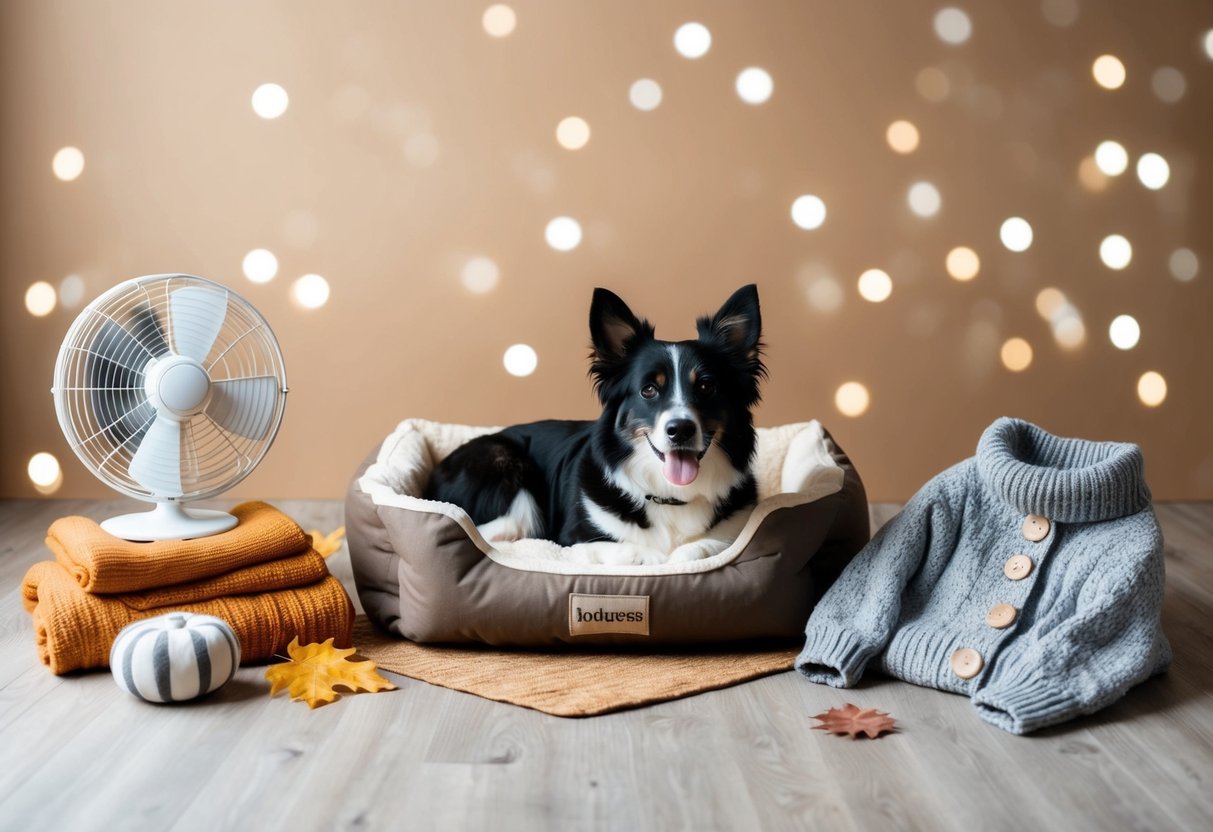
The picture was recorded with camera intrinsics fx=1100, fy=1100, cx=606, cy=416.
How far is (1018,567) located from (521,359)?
2.07 meters

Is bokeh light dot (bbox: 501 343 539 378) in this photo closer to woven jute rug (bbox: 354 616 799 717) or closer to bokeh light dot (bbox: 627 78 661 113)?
bokeh light dot (bbox: 627 78 661 113)

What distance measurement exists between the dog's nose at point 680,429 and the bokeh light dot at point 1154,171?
239cm

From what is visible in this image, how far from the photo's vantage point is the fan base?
2402 millimetres

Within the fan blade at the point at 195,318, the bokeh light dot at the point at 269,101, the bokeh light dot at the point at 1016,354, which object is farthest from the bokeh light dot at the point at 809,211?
the fan blade at the point at 195,318

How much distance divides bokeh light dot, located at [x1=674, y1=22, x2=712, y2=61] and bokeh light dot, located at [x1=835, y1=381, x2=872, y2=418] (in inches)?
49.6

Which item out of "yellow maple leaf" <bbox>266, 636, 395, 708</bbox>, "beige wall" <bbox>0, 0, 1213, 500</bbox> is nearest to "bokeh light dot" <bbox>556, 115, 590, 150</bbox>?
"beige wall" <bbox>0, 0, 1213, 500</bbox>

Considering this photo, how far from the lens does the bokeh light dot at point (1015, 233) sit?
12.6 ft

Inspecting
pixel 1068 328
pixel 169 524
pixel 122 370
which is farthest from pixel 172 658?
pixel 1068 328

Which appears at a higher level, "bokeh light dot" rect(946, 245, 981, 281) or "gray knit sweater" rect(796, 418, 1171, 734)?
"bokeh light dot" rect(946, 245, 981, 281)

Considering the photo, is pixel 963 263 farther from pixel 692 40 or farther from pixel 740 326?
pixel 740 326

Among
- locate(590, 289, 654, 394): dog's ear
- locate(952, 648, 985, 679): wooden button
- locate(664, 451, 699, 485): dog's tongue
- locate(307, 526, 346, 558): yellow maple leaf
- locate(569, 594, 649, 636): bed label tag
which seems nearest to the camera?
locate(952, 648, 985, 679): wooden button

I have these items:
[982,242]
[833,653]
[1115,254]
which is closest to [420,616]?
[833,653]

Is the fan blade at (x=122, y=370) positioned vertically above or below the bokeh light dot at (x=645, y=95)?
below

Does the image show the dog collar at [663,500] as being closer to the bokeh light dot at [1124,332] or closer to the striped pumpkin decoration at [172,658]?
the striped pumpkin decoration at [172,658]
